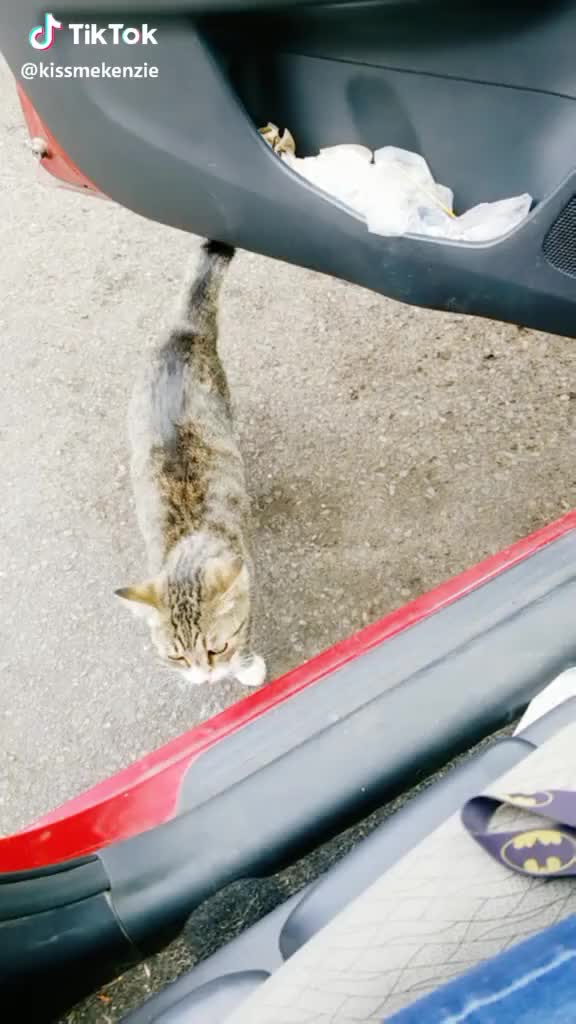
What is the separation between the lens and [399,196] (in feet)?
4.39

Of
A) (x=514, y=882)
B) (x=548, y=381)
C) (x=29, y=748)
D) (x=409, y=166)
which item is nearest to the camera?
(x=514, y=882)

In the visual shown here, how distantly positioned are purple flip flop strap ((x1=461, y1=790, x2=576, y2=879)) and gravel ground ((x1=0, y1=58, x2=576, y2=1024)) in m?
1.03

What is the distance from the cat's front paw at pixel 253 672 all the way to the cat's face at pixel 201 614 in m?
0.04

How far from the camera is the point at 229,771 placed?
43.4 inches

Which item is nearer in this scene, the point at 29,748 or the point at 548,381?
the point at 29,748

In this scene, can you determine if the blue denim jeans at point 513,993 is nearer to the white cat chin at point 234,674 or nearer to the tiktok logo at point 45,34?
the white cat chin at point 234,674

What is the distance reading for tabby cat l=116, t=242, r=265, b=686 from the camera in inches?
62.3

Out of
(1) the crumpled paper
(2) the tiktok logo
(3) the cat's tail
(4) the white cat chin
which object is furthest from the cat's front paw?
(2) the tiktok logo

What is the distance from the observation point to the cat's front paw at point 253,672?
5.62ft

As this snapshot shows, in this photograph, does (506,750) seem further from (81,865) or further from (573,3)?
(573,3)

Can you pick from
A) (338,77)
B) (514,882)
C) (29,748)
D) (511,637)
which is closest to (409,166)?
(338,77)

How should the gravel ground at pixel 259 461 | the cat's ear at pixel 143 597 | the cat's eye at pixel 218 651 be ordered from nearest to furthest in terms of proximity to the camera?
the cat's ear at pixel 143 597
the cat's eye at pixel 218 651
the gravel ground at pixel 259 461

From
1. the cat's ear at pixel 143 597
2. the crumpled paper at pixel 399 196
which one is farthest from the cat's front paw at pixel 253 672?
the crumpled paper at pixel 399 196

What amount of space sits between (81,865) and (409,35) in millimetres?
1185
